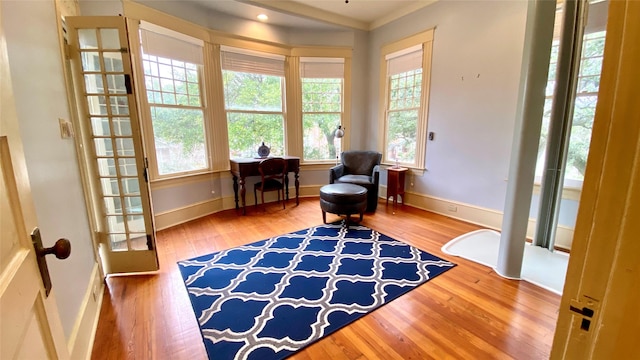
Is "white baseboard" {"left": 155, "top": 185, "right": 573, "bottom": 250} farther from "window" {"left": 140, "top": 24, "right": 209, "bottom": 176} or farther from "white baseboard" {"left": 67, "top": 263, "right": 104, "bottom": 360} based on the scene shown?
"white baseboard" {"left": 67, "top": 263, "right": 104, "bottom": 360}

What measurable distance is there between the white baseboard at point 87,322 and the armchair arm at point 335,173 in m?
2.84

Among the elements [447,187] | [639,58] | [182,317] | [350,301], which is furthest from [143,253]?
[447,187]

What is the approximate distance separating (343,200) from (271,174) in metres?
1.29

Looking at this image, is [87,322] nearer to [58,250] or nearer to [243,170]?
[58,250]

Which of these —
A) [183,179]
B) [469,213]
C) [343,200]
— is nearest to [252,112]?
[183,179]

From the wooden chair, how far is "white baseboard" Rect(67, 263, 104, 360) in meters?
2.16

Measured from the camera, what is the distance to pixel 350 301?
1948mm

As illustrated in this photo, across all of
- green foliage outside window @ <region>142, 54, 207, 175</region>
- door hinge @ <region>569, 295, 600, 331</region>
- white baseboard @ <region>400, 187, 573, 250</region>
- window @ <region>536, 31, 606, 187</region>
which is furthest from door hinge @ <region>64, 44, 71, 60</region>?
white baseboard @ <region>400, 187, 573, 250</region>

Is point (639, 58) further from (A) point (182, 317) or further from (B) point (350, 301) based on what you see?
(A) point (182, 317)

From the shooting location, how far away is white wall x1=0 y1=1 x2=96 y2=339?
1.18 m

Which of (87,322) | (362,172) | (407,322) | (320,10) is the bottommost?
(407,322)

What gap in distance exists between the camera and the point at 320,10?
4.00m

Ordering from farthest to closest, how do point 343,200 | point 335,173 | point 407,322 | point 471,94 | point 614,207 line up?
1. point 335,173
2. point 471,94
3. point 343,200
4. point 407,322
5. point 614,207

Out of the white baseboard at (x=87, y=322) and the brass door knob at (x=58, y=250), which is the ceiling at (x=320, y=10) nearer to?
the white baseboard at (x=87, y=322)
